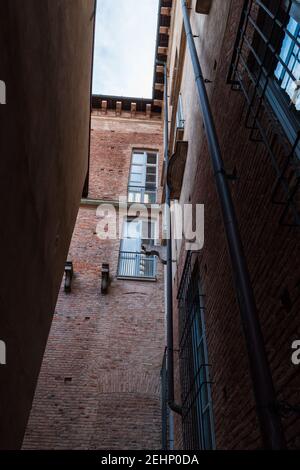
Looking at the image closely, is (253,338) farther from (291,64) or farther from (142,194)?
(142,194)

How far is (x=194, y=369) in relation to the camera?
223 inches

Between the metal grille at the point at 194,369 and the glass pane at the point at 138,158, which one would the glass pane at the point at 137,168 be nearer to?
the glass pane at the point at 138,158

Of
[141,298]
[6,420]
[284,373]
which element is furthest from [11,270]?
[141,298]

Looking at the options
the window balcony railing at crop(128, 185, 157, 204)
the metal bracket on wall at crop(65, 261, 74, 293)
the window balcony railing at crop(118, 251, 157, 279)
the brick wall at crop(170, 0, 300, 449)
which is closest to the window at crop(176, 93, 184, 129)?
the brick wall at crop(170, 0, 300, 449)

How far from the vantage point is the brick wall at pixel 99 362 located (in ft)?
27.8

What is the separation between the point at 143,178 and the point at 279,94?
12.1m

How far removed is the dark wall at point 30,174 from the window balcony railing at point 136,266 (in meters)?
Answer: 6.47

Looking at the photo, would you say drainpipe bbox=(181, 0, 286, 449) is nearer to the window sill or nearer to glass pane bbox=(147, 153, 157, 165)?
the window sill

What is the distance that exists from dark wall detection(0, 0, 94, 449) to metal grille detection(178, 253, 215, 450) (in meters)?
2.04

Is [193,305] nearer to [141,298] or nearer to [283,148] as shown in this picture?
[283,148]

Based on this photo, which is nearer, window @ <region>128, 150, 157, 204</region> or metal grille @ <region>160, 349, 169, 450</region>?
metal grille @ <region>160, 349, 169, 450</region>

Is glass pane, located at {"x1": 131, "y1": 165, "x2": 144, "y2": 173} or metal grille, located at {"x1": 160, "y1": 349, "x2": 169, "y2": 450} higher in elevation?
glass pane, located at {"x1": 131, "y1": 165, "x2": 144, "y2": 173}

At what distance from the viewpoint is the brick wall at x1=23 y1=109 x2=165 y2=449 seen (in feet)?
27.8

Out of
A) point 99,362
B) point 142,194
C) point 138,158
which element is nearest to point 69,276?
point 99,362
